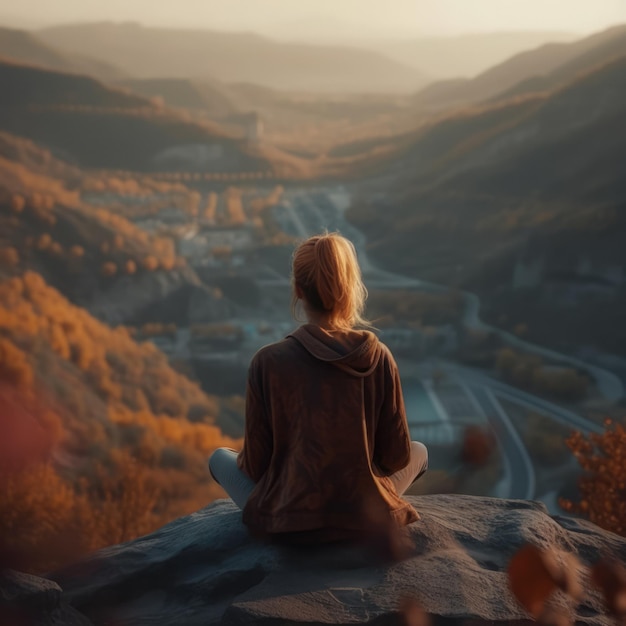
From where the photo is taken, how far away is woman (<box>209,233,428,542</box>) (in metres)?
2.79

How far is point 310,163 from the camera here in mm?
18828

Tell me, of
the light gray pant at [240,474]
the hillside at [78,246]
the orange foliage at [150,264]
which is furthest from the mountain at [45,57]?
the light gray pant at [240,474]

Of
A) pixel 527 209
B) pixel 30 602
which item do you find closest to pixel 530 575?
pixel 30 602

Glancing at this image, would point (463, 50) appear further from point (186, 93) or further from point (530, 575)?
point (530, 575)

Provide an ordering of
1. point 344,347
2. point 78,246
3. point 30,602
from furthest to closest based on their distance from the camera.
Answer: point 78,246
point 344,347
point 30,602

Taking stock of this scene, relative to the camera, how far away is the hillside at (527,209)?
1477cm

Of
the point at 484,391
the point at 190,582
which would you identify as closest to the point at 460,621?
the point at 190,582

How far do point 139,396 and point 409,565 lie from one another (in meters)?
11.8

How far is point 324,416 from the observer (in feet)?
9.25

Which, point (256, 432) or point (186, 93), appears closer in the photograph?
point (256, 432)

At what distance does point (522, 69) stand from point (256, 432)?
17.7 m

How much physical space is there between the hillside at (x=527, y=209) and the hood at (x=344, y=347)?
12.2 metres

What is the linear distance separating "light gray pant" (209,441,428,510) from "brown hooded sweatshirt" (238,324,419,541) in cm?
10

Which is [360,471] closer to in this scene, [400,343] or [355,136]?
[400,343]
